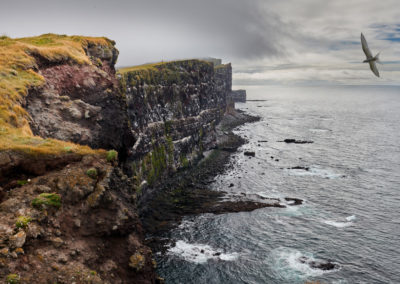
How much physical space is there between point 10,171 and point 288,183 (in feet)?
229

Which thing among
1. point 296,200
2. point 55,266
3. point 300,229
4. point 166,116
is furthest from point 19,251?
point 166,116

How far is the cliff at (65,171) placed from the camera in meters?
14.2

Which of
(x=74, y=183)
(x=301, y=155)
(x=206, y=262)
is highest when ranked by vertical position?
(x=74, y=183)

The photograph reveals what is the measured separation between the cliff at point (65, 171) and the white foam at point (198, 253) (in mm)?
19812

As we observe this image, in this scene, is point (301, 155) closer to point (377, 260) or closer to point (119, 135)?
point (377, 260)

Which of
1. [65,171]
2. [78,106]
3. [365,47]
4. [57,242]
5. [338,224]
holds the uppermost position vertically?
[365,47]

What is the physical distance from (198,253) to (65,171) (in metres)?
31.5

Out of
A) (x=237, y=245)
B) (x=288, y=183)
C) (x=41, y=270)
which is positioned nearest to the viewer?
(x=41, y=270)

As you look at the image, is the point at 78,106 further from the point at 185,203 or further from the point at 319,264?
the point at 319,264

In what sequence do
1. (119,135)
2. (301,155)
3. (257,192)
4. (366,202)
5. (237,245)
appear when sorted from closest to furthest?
1. (119,135)
2. (237,245)
3. (366,202)
4. (257,192)
5. (301,155)

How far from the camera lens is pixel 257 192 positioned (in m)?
69.4

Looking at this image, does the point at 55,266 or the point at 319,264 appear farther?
the point at 319,264

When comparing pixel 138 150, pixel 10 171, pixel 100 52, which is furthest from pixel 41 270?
pixel 138 150

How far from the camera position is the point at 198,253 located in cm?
4359
